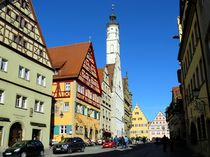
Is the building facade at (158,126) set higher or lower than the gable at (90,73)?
lower

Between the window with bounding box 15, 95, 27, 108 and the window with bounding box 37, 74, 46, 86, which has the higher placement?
the window with bounding box 37, 74, 46, 86

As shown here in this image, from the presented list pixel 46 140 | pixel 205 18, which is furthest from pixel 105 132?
pixel 205 18

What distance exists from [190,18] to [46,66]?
66.7ft

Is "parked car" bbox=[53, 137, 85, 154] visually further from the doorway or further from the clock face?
the clock face

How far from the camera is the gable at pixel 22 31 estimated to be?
30109 millimetres

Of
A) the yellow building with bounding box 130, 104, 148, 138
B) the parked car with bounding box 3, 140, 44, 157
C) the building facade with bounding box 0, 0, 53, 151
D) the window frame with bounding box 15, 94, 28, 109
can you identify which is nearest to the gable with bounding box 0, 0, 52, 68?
the building facade with bounding box 0, 0, 53, 151

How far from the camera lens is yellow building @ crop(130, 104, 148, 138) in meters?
118

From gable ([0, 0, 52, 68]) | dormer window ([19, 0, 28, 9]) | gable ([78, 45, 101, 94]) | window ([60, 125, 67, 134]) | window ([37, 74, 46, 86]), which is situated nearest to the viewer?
gable ([0, 0, 52, 68])

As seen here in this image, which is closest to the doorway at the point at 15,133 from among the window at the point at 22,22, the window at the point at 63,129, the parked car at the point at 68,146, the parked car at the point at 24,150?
the parked car at the point at 68,146

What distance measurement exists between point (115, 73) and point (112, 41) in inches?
502

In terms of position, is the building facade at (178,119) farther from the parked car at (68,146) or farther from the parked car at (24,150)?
the parked car at (24,150)

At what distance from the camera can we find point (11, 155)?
21750mm

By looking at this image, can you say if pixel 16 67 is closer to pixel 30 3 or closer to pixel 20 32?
pixel 20 32

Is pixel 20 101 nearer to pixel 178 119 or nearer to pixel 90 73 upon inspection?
pixel 90 73
